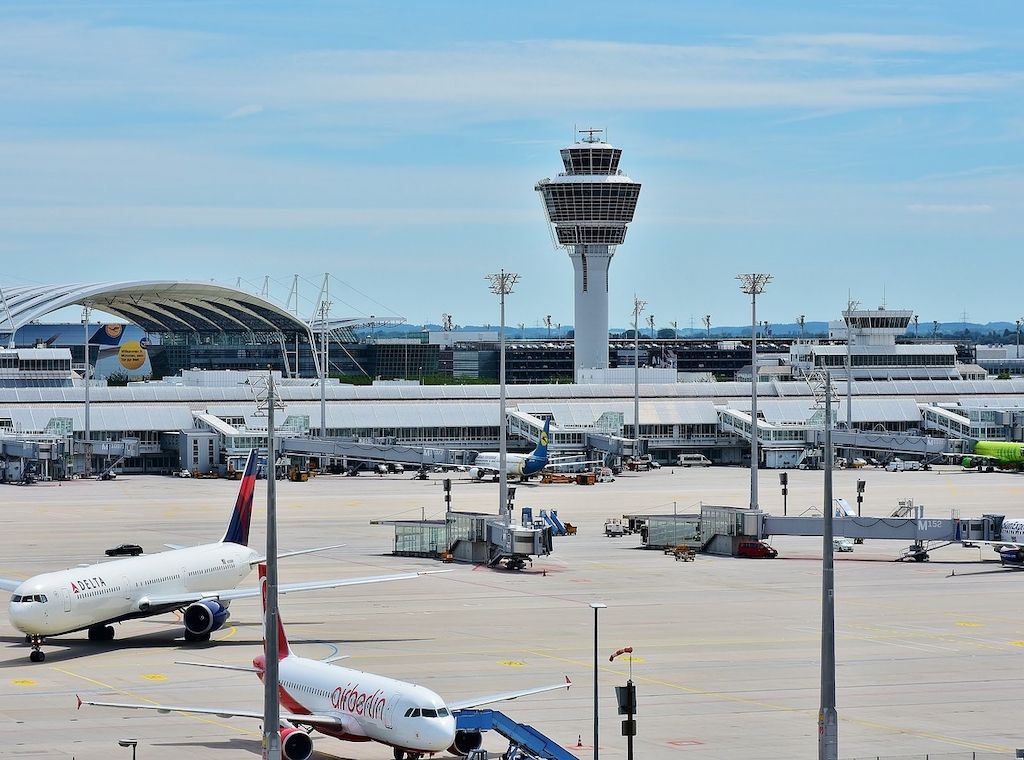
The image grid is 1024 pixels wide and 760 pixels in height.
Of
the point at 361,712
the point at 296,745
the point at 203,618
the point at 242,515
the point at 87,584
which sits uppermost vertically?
the point at 242,515

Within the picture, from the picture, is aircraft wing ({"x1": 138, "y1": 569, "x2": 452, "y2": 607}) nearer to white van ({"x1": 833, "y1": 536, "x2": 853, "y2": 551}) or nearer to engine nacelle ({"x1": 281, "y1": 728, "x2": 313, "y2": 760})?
engine nacelle ({"x1": 281, "y1": 728, "x2": 313, "y2": 760})

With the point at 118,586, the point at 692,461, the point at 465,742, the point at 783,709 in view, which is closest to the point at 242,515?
the point at 118,586

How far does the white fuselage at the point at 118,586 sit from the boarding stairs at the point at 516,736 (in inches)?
732

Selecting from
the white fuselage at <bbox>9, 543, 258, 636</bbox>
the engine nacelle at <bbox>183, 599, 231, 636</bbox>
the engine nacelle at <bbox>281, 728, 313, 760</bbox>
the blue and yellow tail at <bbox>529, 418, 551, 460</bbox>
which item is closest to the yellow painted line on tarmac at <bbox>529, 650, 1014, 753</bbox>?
the engine nacelle at <bbox>183, 599, 231, 636</bbox>

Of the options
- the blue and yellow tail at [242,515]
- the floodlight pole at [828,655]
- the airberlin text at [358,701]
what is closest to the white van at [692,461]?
the blue and yellow tail at [242,515]

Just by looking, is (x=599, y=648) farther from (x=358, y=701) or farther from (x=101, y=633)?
(x=358, y=701)

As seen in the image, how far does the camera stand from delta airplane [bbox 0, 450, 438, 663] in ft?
168

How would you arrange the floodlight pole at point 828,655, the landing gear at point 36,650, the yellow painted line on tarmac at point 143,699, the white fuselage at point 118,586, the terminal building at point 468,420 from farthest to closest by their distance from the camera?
the terminal building at point 468,420
the landing gear at point 36,650
the white fuselage at point 118,586
the yellow painted line on tarmac at point 143,699
the floodlight pole at point 828,655

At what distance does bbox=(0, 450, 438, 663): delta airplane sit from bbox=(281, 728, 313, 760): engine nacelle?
16.4 m

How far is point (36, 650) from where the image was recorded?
172ft

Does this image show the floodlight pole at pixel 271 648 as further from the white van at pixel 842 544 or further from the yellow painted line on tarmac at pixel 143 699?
the white van at pixel 842 544

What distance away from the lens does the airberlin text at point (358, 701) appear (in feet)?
123

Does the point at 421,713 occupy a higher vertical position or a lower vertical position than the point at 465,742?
higher

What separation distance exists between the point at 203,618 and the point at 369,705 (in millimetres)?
18440
